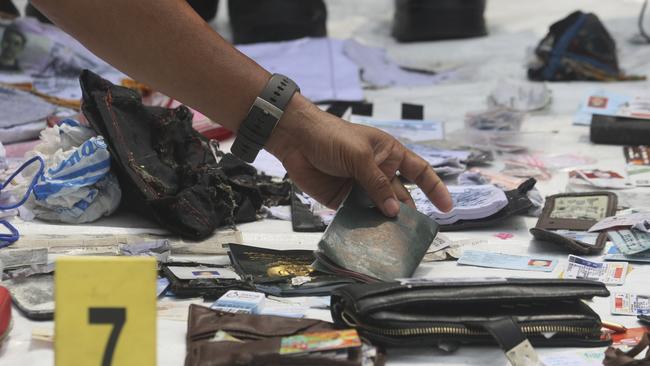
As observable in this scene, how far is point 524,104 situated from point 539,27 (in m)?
1.02

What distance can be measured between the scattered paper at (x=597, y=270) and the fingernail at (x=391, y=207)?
0.32 m

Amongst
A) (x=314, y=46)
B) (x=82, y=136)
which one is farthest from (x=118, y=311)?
(x=314, y=46)

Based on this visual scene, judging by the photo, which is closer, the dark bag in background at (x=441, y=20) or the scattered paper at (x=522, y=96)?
the scattered paper at (x=522, y=96)

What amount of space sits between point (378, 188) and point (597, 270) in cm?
43

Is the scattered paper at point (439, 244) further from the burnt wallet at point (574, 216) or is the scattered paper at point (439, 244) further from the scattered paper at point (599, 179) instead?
the scattered paper at point (599, 179)

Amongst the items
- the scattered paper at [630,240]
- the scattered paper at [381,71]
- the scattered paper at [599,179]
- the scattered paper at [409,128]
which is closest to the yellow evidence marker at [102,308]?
the scattered paper at [630,240]

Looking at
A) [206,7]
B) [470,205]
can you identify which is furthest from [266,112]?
[206,7]

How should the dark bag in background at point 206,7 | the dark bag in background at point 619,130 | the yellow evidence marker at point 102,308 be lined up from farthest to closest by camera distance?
the dark bag in background at point 206,7
the dark bag in background at point 619,130
the yellow evidence marker at point 102,308

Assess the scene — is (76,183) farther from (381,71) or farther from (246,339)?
(381,71)

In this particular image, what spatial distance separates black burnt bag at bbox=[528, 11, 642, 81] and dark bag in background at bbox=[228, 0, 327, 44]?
2.96 feet

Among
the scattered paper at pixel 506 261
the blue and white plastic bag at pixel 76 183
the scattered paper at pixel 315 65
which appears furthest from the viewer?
the scattered paper at pixel 315 65

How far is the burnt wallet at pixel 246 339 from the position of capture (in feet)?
4.66

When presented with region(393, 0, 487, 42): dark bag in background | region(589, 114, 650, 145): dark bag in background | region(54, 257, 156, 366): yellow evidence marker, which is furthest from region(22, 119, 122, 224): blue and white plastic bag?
region(393, 0, 487, 42): dark bag in background

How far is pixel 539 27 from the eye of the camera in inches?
165
